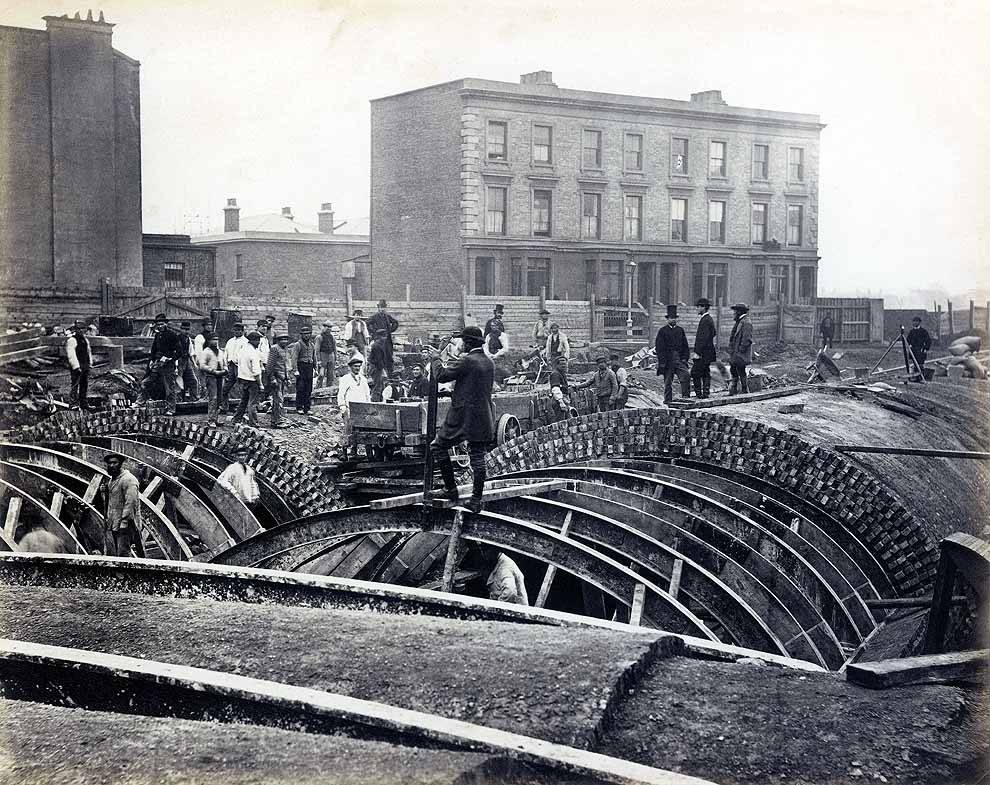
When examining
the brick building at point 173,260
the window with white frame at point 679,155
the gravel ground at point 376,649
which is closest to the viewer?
the gravel ground at point 376,649

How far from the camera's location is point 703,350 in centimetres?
909

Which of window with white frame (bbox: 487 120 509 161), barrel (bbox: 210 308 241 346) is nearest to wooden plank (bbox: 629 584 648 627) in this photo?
barrel (bbox: 210 308 241 346)

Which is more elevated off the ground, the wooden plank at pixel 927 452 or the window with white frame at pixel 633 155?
the window with white frame at pixel 633 155

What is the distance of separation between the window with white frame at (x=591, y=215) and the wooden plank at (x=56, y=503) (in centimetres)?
457

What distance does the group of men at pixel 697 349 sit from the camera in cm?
902

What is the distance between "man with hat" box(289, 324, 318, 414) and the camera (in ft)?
24.9

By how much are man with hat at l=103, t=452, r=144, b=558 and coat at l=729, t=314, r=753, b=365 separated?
5308mm

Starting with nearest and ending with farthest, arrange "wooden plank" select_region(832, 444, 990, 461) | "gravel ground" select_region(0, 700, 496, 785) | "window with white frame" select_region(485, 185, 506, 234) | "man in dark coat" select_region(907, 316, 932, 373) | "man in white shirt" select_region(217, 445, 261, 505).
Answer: "gravel ground" select_region(0, 700, 496, 785) < "wooden plank" select_region(832, 444, 990, 461) < "man in white shirt" select_region(217, 445, 261, 505) < "window with white frame" select_region(485, 185, 506, 234) < "man in dark coat" select_region(907, 316, 932, 373)

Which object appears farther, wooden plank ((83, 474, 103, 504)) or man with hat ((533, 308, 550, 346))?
man with hat ((533, 308, 550, 346))

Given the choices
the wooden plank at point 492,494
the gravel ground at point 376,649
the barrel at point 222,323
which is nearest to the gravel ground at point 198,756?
the gravel ground at point 376,649

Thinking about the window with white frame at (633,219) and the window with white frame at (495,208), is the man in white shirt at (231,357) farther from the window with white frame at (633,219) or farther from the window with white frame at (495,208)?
the window with white frame at (633,219)

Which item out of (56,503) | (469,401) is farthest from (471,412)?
(56,503)

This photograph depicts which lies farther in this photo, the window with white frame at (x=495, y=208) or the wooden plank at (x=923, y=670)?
the window with white frame at (x=495, y=208)

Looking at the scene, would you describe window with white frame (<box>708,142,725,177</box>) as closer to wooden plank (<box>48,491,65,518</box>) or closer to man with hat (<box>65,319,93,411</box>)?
man with hat (<box>65,319,93,411</box>)
